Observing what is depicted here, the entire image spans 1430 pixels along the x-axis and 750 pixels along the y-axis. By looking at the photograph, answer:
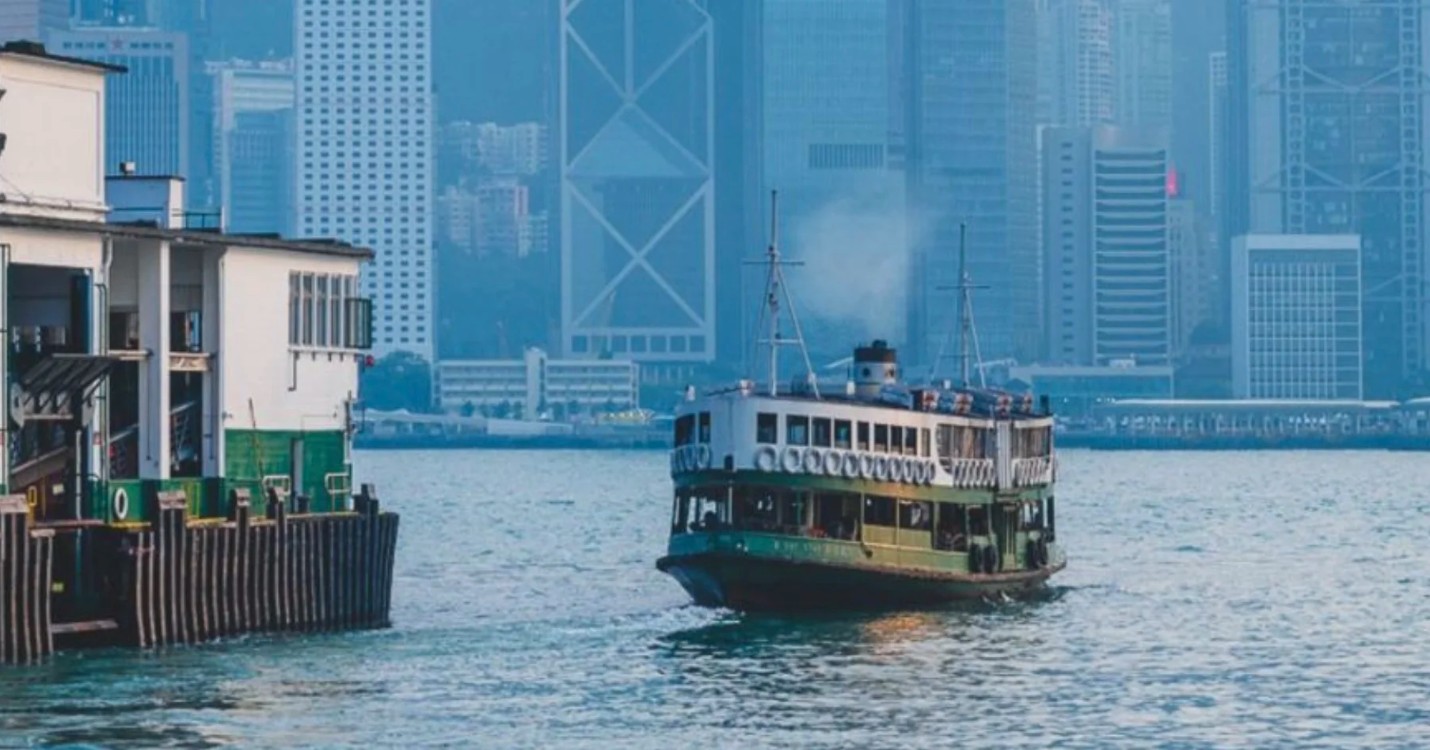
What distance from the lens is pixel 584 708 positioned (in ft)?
231

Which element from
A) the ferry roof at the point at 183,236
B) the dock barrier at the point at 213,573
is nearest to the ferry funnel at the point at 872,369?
the ferry roof at the point at 183,236

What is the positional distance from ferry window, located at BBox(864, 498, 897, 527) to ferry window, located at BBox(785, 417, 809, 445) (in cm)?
221

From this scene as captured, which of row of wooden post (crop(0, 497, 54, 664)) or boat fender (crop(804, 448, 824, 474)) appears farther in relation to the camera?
boat fender (crop(804, 448, 824, 474))

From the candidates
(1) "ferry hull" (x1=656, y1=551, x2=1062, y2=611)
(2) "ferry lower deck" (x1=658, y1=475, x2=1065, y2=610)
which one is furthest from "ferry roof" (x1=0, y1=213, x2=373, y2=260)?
(1) "ferry hull" (x1=656, y1=551, x2=1062, y2=611)

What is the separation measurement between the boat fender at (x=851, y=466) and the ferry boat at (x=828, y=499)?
23 millimetres

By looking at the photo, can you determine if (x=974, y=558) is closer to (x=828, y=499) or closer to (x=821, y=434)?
(x=828, y=499)

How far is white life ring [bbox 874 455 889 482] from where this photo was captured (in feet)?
296

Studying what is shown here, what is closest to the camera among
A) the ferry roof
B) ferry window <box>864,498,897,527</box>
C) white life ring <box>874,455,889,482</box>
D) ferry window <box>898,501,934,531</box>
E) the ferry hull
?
the ferry roof

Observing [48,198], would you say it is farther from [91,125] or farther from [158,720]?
[158,720]

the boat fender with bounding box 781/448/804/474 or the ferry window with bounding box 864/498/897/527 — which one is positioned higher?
the boat fender with bounding box 781/448/804/474

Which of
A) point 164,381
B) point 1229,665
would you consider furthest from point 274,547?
point 1229,665

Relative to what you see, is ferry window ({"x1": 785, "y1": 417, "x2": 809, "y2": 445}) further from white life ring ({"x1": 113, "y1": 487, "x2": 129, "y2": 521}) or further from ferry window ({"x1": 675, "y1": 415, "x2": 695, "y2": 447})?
white life ring ({"x1": 113, "y1": 487, "x2": 129, "y2": 521})

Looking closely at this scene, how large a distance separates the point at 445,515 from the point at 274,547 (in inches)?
4156

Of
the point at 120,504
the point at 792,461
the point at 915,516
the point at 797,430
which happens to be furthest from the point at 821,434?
the point at 120,504
